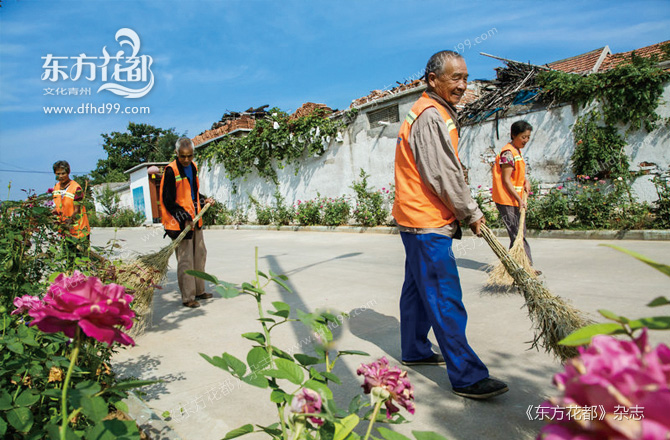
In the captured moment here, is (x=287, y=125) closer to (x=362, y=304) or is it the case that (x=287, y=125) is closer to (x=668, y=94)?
(x=668, y=94)

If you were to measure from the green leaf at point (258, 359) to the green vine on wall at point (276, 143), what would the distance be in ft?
45.0

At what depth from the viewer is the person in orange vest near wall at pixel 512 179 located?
539cm

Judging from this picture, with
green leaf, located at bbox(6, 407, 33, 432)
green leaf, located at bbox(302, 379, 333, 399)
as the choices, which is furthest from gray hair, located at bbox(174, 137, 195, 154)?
green leaf, located at bbox(302, 379, 333, 399)

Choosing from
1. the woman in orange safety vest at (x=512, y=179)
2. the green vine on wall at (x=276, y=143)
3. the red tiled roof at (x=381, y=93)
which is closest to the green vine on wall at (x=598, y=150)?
the woman in orange safety vest at (x=512, y=179)

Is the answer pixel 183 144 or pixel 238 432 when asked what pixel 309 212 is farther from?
pixel 238 432

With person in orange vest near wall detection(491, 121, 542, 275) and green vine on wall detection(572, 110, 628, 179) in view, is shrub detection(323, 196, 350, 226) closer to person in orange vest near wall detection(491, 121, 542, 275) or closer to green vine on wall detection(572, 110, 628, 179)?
green vine on wall detection(572, 110, 628, 179)

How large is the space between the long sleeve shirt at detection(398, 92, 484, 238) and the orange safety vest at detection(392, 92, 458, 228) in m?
0.04

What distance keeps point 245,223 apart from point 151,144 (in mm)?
48969

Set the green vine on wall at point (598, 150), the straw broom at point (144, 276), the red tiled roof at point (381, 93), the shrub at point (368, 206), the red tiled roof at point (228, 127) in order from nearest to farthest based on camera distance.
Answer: the straw broom at point (144, 276), the green vine on wall at point (598, 150), the red tiled roof at point (381, 93), the shrub at point (368, 206), the red tiled roof at point (228, 127)

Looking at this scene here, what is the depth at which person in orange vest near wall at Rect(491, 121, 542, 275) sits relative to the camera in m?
5.39

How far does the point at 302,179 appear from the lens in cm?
1662

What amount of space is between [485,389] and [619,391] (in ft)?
7.47

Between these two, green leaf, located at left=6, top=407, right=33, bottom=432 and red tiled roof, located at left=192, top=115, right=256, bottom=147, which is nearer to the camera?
green leaf, located at left=6, top=407, right=33, bottom=432

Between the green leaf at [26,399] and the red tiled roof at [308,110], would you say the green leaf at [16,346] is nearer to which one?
the green leaf at [26,399]
